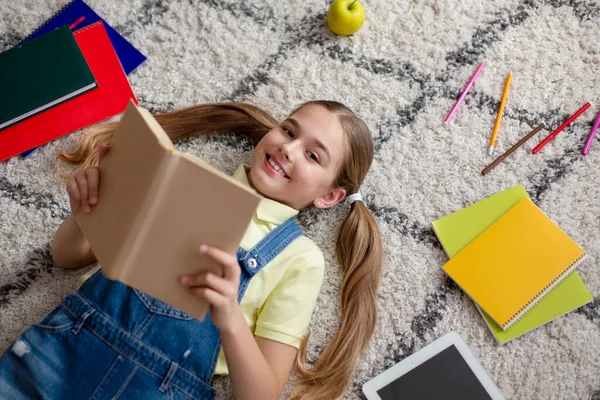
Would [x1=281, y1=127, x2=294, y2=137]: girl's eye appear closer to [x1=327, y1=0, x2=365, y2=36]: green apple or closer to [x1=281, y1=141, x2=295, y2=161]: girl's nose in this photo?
[x1=281, y1=141, x2=295, y2=161]: girl's nose

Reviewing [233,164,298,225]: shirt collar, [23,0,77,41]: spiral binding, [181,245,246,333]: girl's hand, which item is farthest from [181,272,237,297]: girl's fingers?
[23,0,77,41]: spiral binding

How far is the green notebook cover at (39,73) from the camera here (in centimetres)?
102

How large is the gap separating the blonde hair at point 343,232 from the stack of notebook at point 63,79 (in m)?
0.06

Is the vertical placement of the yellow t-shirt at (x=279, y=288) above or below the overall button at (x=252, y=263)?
below

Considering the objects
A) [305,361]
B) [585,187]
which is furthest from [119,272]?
[585,187]

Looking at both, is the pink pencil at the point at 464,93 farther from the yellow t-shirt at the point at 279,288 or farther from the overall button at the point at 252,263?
the overall button at the point at 252,263

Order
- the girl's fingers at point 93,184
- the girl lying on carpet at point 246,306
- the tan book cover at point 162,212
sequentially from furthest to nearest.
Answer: the girl lying on carpet at point 246,306
the girl's fingers at point 93,184
the tan book cover at point 162,212

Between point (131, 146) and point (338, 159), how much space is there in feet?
1.29

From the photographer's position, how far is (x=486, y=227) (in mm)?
1074

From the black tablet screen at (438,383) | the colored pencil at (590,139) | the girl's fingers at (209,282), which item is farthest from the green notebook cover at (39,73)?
the colored pencil at (590,139)

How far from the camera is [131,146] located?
0.65 meters

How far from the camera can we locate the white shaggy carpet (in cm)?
101

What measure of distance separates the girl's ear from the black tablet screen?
0.34m

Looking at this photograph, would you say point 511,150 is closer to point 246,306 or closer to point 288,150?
point 288,150
